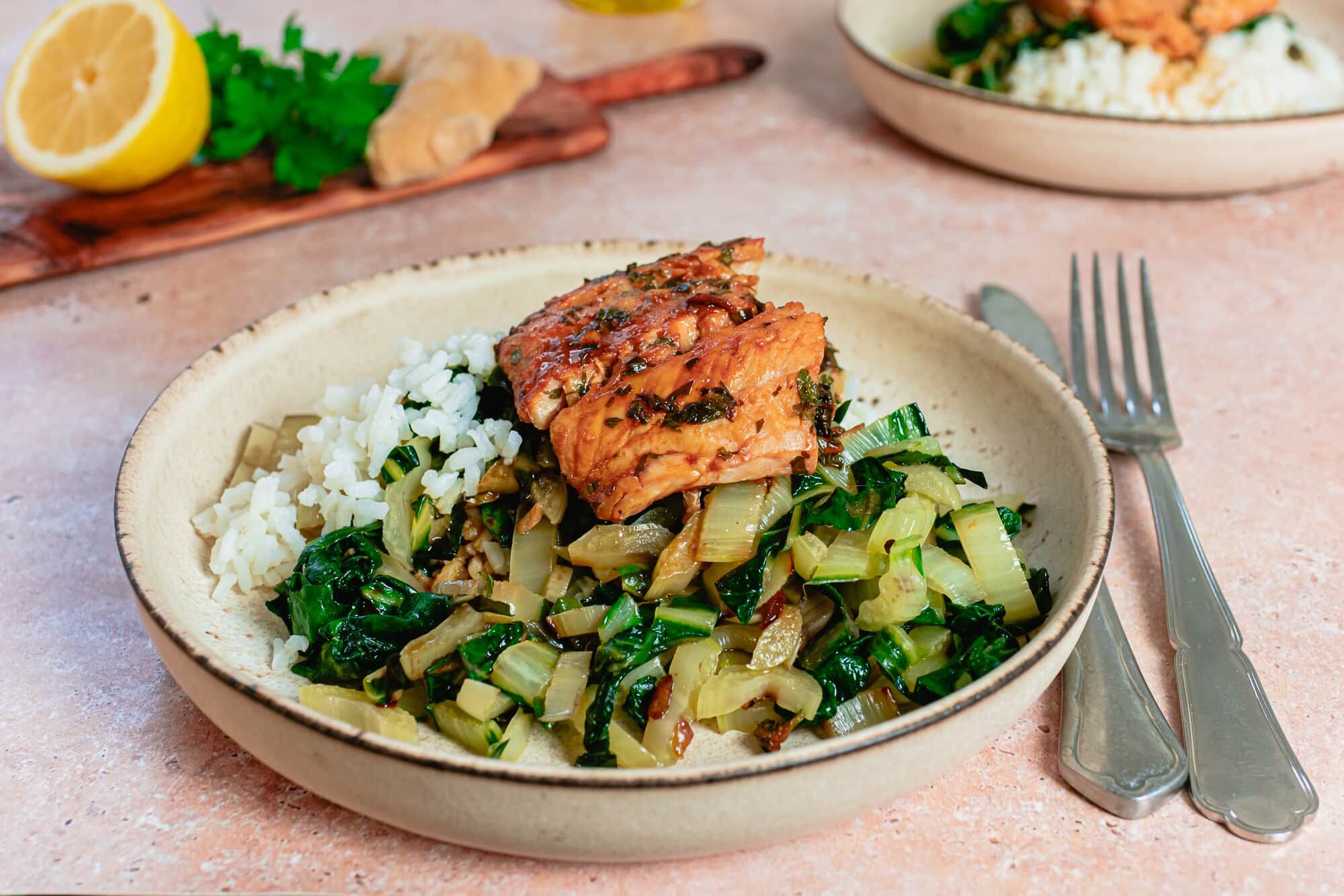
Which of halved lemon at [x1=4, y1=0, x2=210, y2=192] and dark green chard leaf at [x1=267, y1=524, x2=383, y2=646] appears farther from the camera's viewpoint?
halved lemon at [x1=4, y1=0, x2=210, y2=192]

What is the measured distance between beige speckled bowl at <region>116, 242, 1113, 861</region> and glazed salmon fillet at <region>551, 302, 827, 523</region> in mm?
468

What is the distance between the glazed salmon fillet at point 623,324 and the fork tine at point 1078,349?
112cm

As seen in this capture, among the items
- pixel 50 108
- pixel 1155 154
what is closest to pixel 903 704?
pixel 1155 154

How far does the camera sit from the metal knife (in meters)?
2.01

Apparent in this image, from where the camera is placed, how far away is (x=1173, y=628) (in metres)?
2.34

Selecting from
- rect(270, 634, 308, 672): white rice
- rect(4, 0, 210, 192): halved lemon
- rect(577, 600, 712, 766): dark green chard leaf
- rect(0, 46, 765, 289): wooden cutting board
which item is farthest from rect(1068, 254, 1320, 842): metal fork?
rect(4, 0, 210, 192): halved lemon

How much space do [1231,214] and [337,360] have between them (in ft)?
10.7

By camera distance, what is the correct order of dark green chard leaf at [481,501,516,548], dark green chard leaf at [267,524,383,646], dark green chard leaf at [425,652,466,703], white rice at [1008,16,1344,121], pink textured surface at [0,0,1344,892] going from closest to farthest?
1. pink textured surface at [0,0,1344,892]
2. dark green chard leaf at [425,652,466,703]
3. dark green chard leaf at [267,524,383,646]
4. dark green chard leaf at [481,501,516,548]
5. white rice at [1008,16,1344,121]

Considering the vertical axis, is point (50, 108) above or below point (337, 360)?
above

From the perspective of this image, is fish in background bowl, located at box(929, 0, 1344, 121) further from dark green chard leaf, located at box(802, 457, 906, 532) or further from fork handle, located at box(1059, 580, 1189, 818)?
fork handle, located at box(1059, 580, 1189, 818)

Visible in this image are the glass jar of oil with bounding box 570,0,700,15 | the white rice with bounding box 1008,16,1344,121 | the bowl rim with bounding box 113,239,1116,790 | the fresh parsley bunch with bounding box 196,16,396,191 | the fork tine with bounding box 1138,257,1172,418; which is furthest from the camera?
the glass jar of oil with bounding box 570,0,700,15

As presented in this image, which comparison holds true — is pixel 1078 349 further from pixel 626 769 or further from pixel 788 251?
pixel 626 769

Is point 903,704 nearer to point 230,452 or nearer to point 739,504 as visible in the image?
point 739,504

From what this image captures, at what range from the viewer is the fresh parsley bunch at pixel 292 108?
4230 mm
